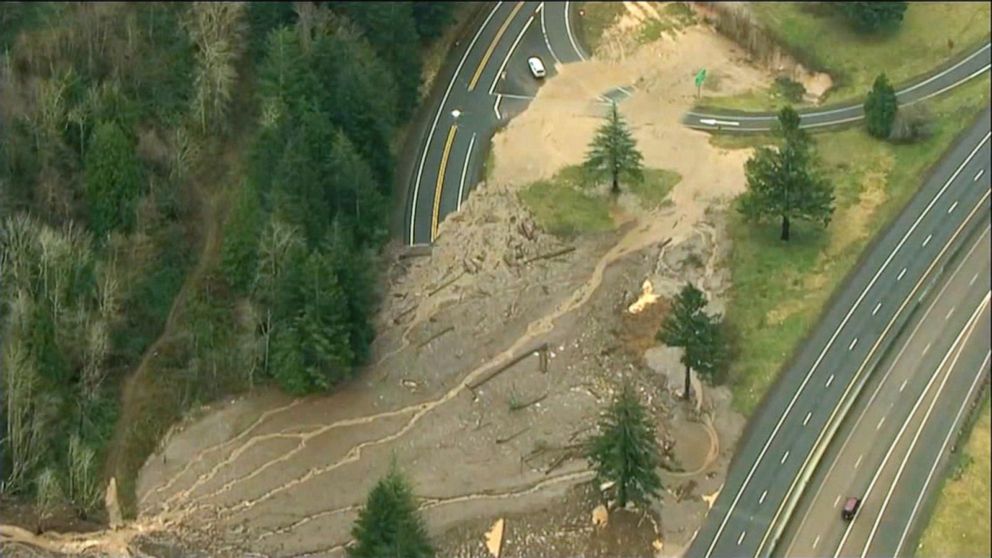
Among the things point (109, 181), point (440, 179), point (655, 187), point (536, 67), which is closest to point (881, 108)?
point (655, 187)

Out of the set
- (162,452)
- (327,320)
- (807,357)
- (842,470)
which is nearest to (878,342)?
(807,357)

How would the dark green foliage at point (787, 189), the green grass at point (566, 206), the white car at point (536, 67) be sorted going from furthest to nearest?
→ the white car at point (536, 67), the green grass at point (566, 206), the dark green foliage at point (787, 189)

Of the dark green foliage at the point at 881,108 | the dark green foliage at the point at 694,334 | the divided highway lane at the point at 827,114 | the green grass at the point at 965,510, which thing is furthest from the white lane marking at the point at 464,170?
the green grass at the point at 965,510

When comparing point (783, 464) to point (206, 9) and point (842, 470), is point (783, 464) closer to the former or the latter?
point (842, 470)

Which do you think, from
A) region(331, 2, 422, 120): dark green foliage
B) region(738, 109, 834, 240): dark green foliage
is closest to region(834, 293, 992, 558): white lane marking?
region(738, 109, 834, 240): dark green foliage

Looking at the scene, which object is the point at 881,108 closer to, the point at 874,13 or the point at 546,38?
the point at 874,13

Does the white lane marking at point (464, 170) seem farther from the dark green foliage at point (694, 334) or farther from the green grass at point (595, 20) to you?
the dark green foliage at point (694, 334)

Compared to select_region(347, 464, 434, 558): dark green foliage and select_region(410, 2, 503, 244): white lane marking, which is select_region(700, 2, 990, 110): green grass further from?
select_region(347, 464, 434, 558): dark green foliage
